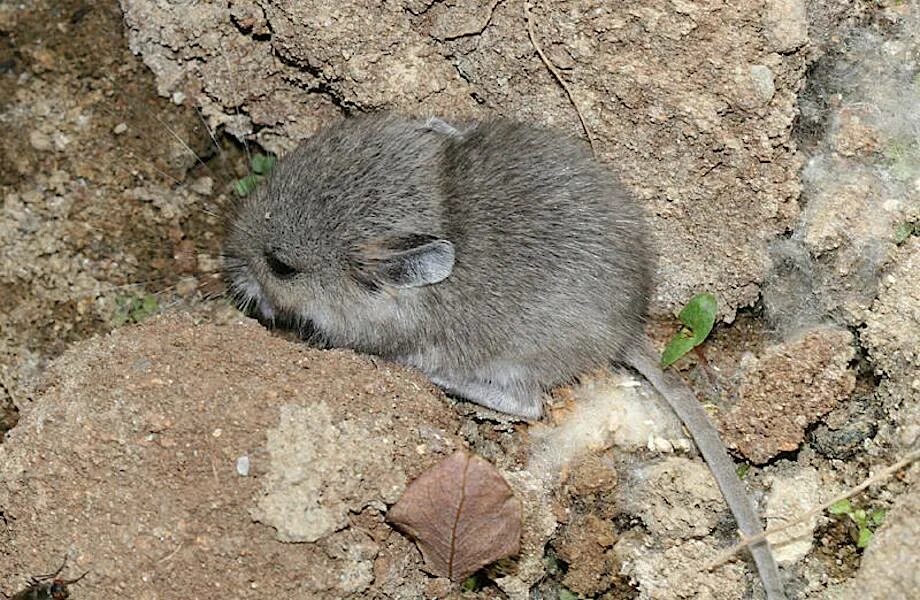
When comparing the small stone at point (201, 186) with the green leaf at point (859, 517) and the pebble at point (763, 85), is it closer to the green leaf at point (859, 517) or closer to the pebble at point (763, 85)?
the pebble at point (763, 85)

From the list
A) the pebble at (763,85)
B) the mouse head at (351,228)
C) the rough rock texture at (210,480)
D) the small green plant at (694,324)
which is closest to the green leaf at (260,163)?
the mouse head at (351,228)

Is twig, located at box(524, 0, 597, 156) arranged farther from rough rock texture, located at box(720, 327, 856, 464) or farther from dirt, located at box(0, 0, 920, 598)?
rough rock texture, located at box(720, 327, 856, 464)

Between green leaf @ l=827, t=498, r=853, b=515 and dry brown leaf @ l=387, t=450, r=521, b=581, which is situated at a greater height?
green leaf @ l=827, t=498, r=853, b=515

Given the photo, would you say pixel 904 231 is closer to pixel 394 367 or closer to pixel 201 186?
pixel 394 367

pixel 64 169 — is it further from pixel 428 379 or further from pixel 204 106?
pixel 428 379

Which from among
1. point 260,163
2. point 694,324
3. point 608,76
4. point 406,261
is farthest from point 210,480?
point 608,76

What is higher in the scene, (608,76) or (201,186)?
(608,76)

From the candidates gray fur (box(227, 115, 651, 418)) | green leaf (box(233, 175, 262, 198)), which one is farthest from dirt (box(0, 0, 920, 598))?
gray fur (box(227, 115, 651, 418))
